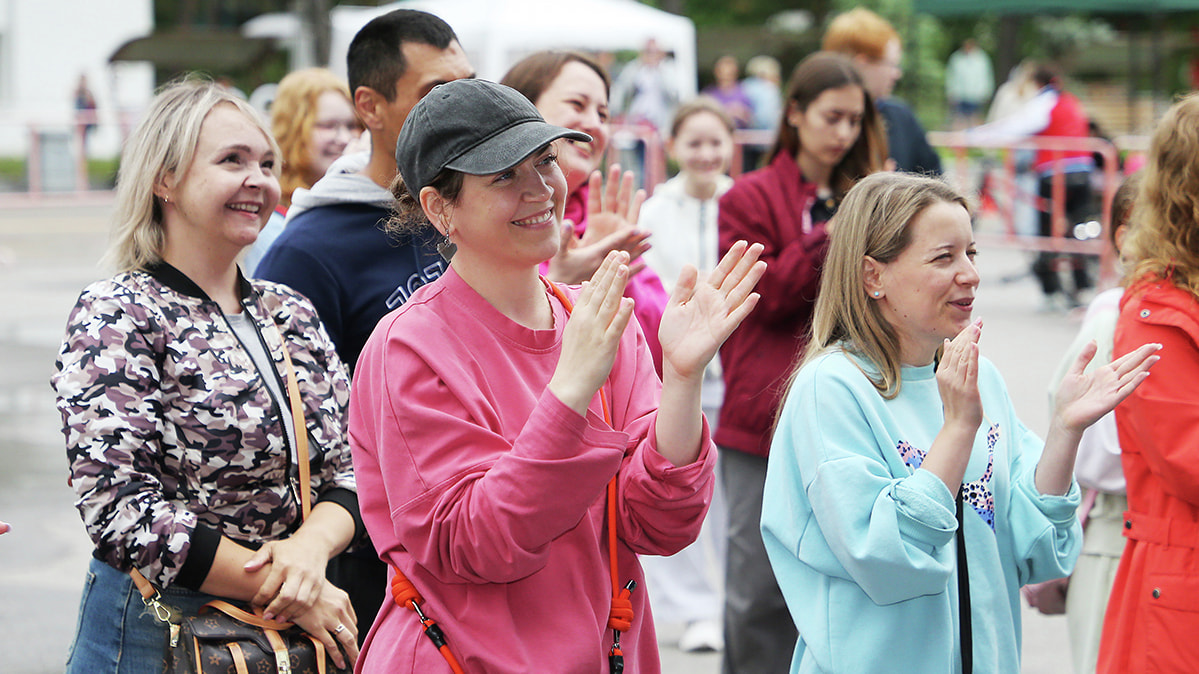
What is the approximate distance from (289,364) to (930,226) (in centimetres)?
153

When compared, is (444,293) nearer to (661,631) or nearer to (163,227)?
(163,227)

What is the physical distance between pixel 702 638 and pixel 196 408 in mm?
3027

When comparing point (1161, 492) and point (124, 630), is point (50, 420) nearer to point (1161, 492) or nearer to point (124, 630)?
point (124, 630)

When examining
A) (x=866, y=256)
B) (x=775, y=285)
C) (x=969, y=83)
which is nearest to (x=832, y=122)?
(x=775, y=285)

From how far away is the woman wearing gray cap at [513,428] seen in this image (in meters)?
2.08

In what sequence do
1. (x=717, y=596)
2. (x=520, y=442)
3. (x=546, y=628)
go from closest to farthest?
1. (x=520, y=442)
2. (x=546, y=628)
3. (x=717, y=596)

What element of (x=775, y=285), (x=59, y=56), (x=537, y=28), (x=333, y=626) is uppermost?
(x=59, y=56)

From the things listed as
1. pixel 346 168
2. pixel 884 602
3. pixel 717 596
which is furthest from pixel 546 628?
pixel 717 596

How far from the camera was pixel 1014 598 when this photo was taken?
9.31 ft

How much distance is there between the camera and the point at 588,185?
375cm

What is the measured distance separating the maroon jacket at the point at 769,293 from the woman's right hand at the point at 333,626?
163 centimetres

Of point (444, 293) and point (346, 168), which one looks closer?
point (444, 293)

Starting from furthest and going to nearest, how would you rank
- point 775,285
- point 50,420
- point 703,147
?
point 50,420 → point 703,147 → point 775,285

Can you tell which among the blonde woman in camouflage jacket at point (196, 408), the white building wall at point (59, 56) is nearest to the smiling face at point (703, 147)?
the blonde woman in camouflage jacket at point (196, 408)
